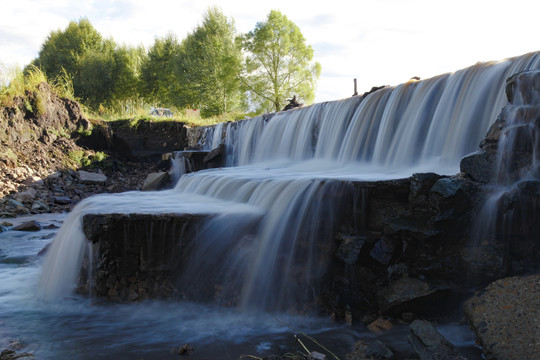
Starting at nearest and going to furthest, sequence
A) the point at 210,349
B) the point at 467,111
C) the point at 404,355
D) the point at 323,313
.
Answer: the point at 404,355 → the point at 210,349 → the point at 323,313 → the point at 467,111

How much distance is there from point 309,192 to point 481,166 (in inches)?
73.4

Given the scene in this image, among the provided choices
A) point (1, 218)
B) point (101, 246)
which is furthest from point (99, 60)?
point (101, 246)

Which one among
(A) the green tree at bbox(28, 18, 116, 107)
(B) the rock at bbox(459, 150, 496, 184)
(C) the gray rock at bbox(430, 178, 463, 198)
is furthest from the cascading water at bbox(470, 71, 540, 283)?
(A) the green tree at bbox(28, 18, 116, 107)

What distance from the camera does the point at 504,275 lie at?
11.6ft

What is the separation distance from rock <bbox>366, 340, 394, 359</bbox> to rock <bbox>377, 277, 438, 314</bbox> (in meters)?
Result: 0.71

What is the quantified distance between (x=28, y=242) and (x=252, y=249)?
5.62 meters

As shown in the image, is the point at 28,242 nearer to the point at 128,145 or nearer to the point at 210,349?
the point at 210,349

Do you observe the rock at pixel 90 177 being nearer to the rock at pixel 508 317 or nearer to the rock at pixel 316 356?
the rock at pixel 316 356

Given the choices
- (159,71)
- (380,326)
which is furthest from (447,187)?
(159,71)

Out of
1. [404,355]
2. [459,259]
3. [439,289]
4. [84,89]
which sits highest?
[84,89]

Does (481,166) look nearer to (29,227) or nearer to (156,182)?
(29,227)

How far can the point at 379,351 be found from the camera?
9.55 ft

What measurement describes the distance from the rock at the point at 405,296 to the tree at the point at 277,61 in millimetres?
22347

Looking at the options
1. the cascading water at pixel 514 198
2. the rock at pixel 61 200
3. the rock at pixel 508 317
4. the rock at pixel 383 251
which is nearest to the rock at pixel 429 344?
the rock at pixel 508 317
